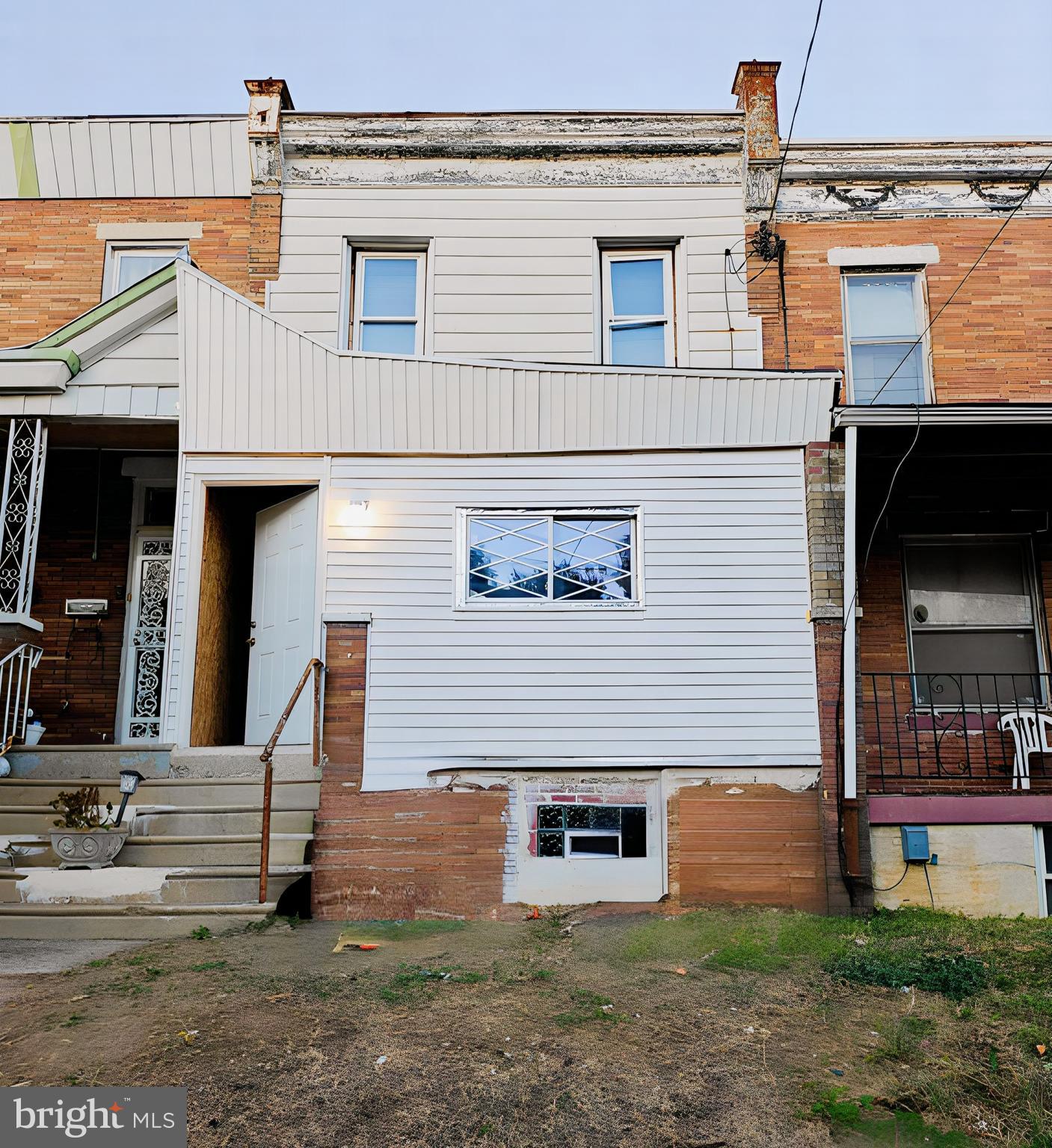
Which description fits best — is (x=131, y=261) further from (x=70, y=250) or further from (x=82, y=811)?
(x=82, y=811)

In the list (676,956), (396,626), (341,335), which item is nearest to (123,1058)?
(676,956)

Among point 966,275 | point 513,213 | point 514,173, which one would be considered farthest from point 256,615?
point 966,275

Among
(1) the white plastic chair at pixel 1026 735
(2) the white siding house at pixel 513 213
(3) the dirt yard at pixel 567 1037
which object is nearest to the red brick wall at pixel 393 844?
(3) the dirt yard at pixel 567 1037

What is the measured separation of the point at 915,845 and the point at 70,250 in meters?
10.5

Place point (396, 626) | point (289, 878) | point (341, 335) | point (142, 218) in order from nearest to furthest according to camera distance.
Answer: point (289, 878) < point (396, 626) < point (341, 335) < point (142, 218)

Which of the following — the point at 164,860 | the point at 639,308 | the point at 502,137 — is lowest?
the point at 164,860

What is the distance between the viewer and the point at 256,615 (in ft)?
32.8

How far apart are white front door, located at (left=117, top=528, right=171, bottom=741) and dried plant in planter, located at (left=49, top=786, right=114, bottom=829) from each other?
323cm

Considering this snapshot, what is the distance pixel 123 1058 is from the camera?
473cm

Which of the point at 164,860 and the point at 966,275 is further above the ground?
the point at 966,275

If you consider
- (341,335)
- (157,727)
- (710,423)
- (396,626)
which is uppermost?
(341,335)

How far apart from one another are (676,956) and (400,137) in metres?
8.32

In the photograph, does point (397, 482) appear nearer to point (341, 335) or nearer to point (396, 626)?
point (396, 626)

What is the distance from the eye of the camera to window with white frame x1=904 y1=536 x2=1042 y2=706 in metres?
10.3
